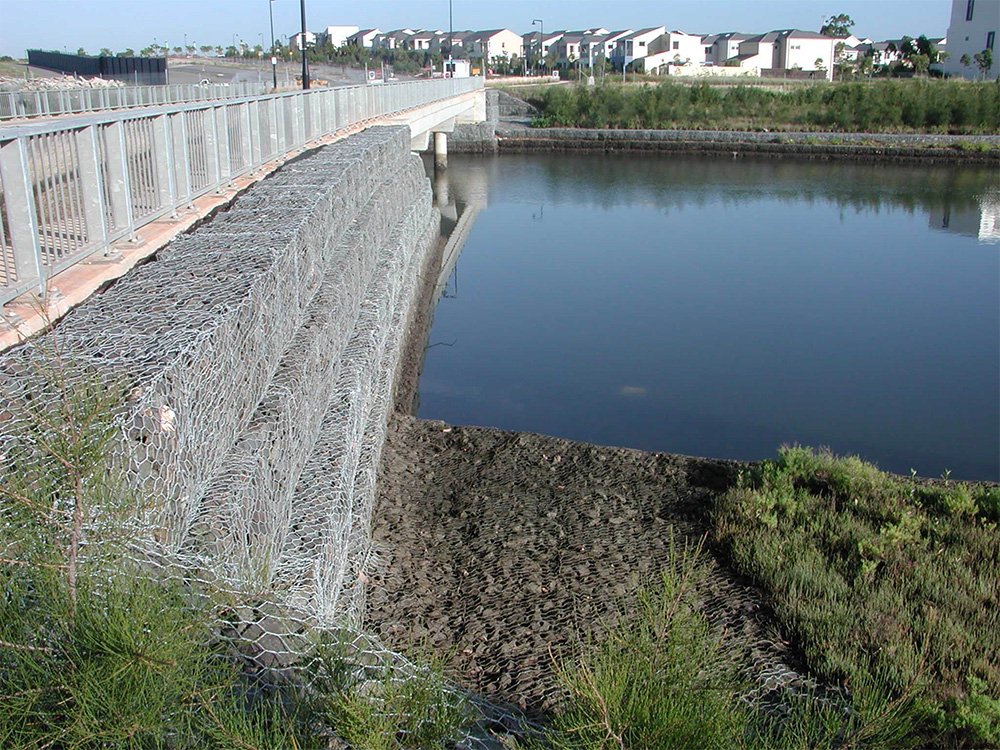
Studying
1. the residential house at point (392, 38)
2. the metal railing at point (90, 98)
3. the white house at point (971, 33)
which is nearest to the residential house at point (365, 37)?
the residential house at point (392, 38)

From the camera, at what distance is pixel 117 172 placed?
799 cm

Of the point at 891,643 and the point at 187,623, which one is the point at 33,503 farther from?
the point at 891,643

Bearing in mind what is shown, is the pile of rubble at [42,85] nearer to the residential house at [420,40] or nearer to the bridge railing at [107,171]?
the bridge railing at [107,171]

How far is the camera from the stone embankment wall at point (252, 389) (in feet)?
13.8

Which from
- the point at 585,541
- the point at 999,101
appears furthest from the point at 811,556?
the point at 999,101

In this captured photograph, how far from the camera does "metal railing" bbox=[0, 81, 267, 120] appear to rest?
20031 millimetres

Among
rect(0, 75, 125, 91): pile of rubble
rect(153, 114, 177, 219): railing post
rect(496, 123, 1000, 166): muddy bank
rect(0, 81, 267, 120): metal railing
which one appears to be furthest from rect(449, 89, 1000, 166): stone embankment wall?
rect(153, 114, 177, 219): railing post

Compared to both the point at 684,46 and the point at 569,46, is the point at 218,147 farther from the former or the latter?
the point at 569,46

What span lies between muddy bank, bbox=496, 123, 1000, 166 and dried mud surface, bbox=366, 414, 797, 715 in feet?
117

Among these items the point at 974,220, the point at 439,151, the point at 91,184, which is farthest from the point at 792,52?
the point at 91,184

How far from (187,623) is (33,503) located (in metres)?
0.54

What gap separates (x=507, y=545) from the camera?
8125mm

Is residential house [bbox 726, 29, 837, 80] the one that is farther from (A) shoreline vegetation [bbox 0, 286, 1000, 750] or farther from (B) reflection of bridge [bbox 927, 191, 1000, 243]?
(A) shoreline vegetation [bbox 0, 286, 1000, 750]

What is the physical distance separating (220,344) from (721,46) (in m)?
130
